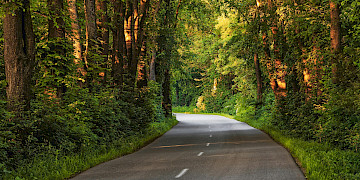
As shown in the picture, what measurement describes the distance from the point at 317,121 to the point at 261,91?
22.7 metres

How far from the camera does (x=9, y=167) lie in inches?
427

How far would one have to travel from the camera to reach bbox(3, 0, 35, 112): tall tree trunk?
12.3 meters

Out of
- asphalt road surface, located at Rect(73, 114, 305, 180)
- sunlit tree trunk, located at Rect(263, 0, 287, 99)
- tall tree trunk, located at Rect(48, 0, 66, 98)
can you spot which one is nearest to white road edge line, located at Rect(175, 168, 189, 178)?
asphalt road surface, located at Rect(73, 114, 305, 180)

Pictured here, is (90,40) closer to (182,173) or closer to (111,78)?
(111,78)

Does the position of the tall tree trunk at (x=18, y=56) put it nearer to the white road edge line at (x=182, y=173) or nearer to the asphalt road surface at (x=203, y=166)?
the asphalt road surface at (x=203, y=166)

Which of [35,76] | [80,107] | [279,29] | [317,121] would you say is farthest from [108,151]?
[279,29]

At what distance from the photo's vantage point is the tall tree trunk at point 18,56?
12.3 meters

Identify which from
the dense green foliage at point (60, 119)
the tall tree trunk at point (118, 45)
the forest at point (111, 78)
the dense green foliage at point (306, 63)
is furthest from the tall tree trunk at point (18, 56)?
the tall tree trunk at point (118, 45)

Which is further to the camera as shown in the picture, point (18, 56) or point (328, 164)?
point (328, 164)

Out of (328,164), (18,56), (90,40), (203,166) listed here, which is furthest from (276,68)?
(18,56)

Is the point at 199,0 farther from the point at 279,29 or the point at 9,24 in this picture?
the point at 9,24

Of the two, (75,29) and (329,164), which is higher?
(75,29)

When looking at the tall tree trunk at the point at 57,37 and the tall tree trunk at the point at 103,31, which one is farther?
the tall tree trunk at the point at 103,31

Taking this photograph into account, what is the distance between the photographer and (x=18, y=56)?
12.5 meters
